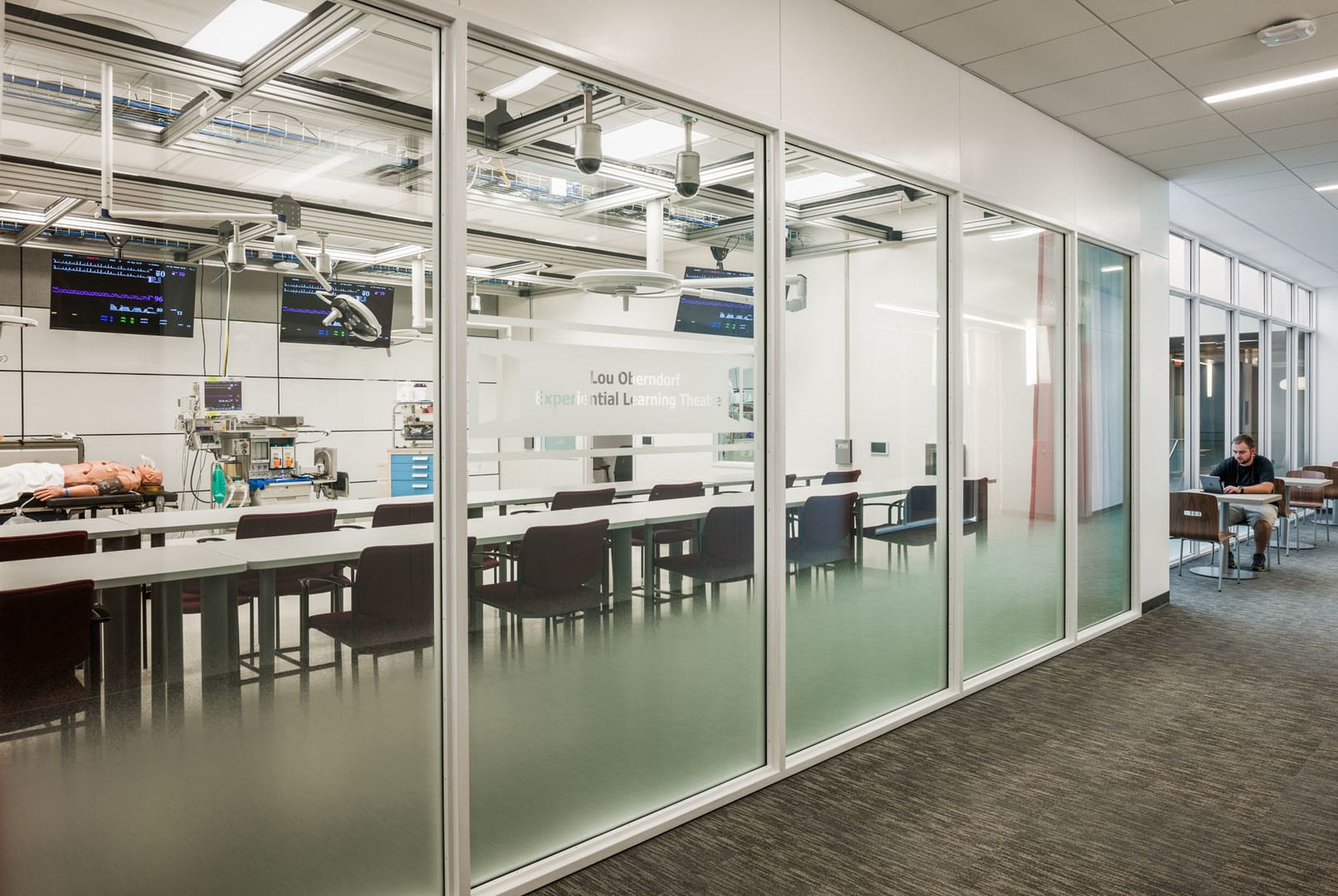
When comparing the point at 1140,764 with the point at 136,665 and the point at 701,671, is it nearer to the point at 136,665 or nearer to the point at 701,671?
the point at 701,671

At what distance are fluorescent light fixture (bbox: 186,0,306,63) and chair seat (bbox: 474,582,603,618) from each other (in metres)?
1.59

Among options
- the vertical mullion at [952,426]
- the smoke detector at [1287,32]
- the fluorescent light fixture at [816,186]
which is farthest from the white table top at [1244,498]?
the fluorescent light fixture at [816,186]

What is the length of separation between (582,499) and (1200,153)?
5.67m

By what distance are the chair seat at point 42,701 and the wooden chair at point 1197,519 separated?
8.33 m

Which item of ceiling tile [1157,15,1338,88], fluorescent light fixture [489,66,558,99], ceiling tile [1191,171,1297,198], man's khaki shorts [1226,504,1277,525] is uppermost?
ceiling tile [1191,171,1297,198]

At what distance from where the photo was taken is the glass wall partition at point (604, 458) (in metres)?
2.79

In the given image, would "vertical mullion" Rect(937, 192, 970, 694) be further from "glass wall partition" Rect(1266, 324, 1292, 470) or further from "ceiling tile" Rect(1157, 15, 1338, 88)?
"glass wall partition" Rect(1266, 324, 1292, 470)

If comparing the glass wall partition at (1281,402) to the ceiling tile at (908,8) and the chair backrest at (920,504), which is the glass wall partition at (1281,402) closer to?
the chair backrest at (920,504)

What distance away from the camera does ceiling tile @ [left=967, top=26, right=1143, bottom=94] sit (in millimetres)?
4398

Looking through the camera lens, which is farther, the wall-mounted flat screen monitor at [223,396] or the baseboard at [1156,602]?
the baseboard at [1156,602]

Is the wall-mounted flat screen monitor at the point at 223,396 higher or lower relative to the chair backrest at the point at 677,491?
higher

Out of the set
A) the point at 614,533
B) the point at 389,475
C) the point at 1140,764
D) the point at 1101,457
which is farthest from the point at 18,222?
the point at 1101,457

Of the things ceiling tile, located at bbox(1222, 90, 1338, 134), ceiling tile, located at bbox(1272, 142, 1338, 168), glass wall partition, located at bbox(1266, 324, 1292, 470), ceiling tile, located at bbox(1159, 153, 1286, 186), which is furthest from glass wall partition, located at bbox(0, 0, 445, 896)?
glass wall partition, located at bbox(1266, 324, 1292, 470)

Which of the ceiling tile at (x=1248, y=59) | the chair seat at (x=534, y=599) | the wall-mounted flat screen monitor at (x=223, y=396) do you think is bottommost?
the chair seat at (x=534, y=599)
